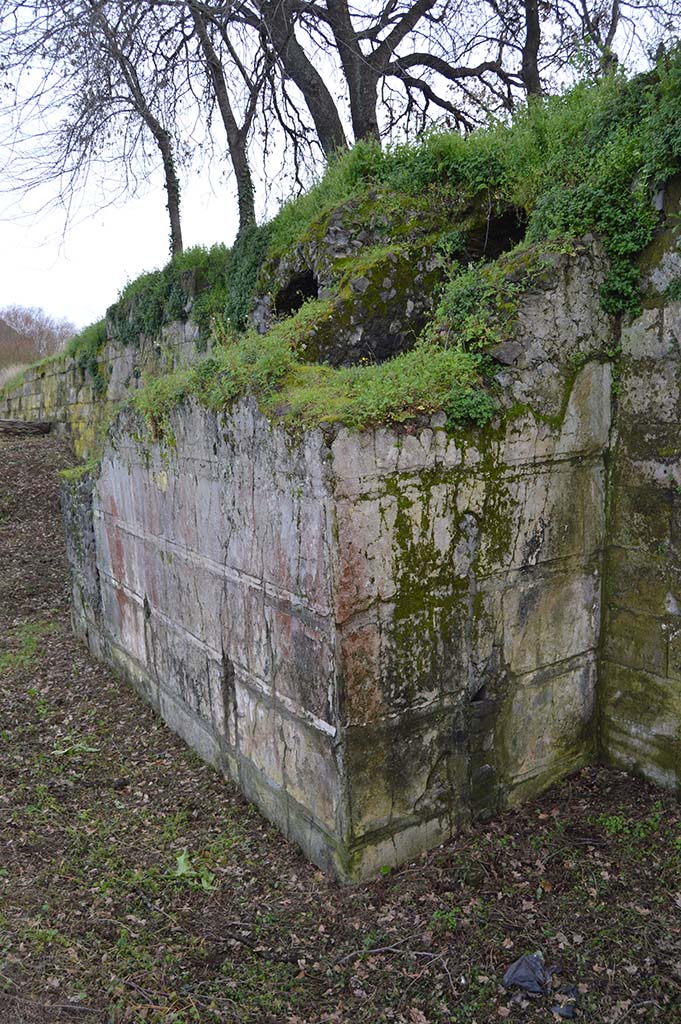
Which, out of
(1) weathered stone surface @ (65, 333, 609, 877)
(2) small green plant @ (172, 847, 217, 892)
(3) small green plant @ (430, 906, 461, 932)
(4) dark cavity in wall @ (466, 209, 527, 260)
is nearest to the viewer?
(3) small green plant @ (430, 906, 461, 932)

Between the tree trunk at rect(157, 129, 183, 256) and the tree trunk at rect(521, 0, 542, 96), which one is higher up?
the tree trunk at rect(521, 0, 542, 96)

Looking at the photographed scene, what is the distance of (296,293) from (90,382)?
25.7 ft

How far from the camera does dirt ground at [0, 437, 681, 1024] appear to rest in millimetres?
2928


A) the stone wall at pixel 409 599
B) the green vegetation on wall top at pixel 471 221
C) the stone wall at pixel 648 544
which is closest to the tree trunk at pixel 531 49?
the green vegetation on wall top at pixel 471 221

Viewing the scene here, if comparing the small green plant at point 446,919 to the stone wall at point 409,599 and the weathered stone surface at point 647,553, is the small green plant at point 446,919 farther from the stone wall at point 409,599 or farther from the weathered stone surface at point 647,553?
the weathered stone surface at point 647,553

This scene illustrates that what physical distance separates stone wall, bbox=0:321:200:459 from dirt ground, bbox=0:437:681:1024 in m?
3.39

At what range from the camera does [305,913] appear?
11.3ft

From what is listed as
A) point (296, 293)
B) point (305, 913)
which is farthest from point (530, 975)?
point (296, 293)

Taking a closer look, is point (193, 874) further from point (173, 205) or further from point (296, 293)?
point (173, 205)

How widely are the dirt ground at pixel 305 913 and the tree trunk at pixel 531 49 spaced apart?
392 inches

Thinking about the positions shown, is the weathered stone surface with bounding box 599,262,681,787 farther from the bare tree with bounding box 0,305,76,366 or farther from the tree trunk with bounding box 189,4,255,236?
the bare tree with bounding box 0,305,76,366

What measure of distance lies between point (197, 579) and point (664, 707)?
290cm

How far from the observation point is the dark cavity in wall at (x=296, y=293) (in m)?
6.14

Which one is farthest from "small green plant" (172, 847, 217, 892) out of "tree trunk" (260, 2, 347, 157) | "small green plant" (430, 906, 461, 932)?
"tree trunk" (260, 2, 347, 157)
